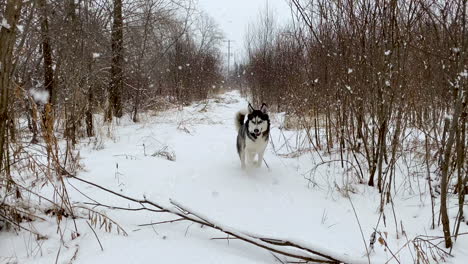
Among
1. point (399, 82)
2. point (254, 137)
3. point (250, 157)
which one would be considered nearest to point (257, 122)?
point (254, 137)

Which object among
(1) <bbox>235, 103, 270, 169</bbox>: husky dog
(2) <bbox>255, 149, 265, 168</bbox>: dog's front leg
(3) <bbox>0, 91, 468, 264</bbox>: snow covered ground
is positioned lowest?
(3) <bbox>0, 91, 468, 264</bbox>: snow covered ground

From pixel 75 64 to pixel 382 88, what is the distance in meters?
4.24

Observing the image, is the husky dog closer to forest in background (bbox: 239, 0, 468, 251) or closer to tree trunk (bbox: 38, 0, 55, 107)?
forest in background (bbox: 239, 0, 468, 251)

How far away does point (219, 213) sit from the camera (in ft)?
9.31

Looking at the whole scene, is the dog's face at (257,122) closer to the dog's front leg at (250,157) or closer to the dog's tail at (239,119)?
the dog's front leg at (250,157)

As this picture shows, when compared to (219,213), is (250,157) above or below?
above

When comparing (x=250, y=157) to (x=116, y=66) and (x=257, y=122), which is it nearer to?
(x=257, y=122)

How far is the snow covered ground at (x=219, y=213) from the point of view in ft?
6.66

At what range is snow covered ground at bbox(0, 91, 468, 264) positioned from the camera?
203cm

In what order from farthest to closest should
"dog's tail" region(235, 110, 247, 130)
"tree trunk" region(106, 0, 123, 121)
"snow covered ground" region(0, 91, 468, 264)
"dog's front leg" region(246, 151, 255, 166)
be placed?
1. "tree trunk" region(106, 0, 123, 121)
2. "dog's tail" region(235, 110, 247, 130)
3. "dog's front leg" region(246, 151, 255, 166)
4. "snow covered ground" region(0, 91, 468, 264)

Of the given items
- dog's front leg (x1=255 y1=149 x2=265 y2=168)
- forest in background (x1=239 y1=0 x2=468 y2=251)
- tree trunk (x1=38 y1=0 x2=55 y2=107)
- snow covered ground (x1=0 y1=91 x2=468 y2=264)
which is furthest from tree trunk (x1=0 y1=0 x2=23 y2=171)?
dog's front leg (x1=255 y1=149 x2=265 y2=168)

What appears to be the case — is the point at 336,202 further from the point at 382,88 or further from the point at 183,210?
the point at 183,210

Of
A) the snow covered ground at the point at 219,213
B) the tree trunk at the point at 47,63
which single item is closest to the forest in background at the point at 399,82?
the snow covered ground at the point at 219,213

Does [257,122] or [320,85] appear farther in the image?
[320,85]
